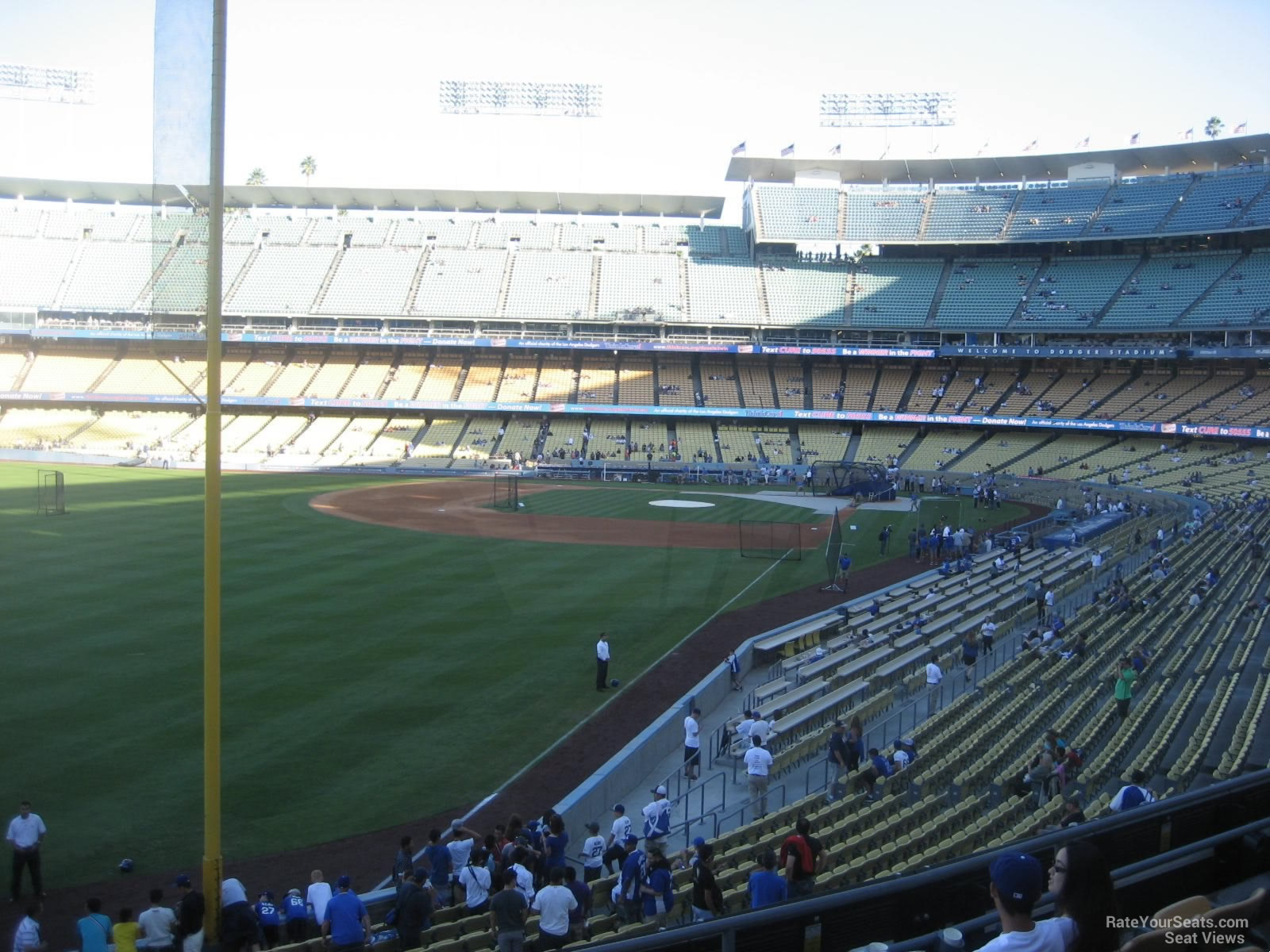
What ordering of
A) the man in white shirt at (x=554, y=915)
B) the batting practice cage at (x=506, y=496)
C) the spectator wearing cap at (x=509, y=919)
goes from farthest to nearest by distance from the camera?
the batting practice cage at (x=506, y=496) < the man in white shirt at (x=554, y=915) < the spectator wearing cap at (x=509, y=919)

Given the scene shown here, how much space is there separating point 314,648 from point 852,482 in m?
36.4

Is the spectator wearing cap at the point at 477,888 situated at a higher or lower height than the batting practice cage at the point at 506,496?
lower

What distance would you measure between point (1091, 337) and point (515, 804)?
5898 centimetres

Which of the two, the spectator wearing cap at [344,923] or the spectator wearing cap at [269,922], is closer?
the spectator wearing cap at [344,923]

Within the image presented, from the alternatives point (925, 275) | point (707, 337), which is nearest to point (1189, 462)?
point (925, 275)

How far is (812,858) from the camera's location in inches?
360

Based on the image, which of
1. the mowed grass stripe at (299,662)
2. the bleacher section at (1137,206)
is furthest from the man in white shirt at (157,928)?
the bleacher section at (1137,206)

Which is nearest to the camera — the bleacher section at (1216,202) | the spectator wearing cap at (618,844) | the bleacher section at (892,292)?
the spectator wearing cap at (618,844)

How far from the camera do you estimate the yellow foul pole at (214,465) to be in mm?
6754

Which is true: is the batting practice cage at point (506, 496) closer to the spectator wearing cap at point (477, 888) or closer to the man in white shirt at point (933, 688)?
the man in white shirt at point (933, 688)

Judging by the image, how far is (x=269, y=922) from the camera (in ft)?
29.2

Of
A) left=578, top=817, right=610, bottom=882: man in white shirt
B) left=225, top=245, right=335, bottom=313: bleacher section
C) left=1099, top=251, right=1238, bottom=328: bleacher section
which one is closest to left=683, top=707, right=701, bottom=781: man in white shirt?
left=578, top=817, right=610, bottom=882: man in white shirt

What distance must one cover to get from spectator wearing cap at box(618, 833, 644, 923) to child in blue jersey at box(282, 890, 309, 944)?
2.89 meters

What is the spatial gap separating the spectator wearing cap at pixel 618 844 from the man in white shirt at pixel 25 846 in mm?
5917
